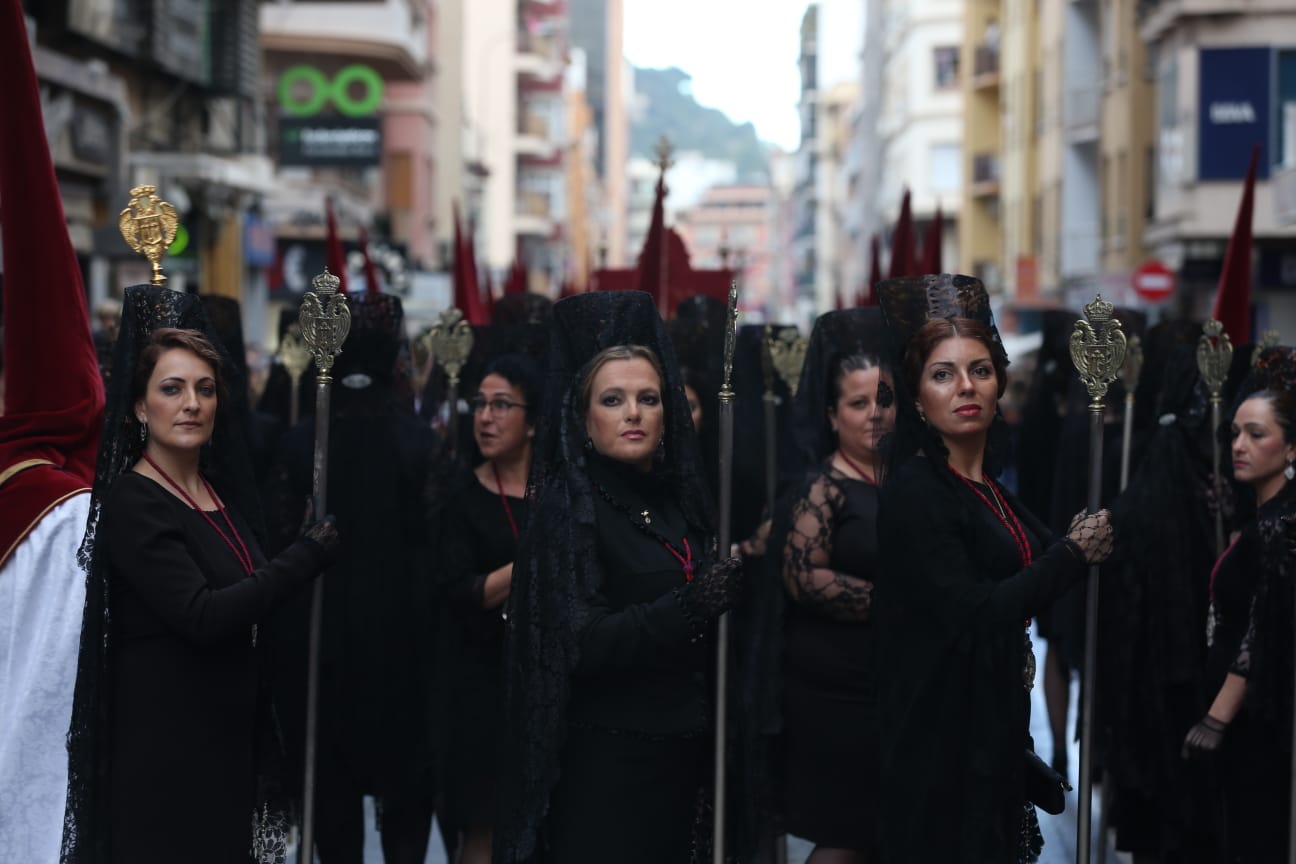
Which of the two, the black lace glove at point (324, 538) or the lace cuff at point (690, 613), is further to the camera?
the black lace glove at point (324, 538)

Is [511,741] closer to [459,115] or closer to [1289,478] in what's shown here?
[1289,478]

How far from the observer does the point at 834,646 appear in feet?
21.7

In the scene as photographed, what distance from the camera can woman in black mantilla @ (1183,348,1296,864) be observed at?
6.35 m

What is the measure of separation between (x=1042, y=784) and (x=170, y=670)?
2.20 metres

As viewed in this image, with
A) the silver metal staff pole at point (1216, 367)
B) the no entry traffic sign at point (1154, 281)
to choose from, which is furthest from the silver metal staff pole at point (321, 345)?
the no entry traffic sign at point (1154, 281)

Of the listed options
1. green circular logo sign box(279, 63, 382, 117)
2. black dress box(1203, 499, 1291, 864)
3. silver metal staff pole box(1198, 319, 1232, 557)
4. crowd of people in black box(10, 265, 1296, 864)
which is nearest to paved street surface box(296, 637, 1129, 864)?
silver metal staff pole box(1198, 319, 1232, 557)

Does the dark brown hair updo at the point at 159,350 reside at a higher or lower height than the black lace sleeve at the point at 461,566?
higher

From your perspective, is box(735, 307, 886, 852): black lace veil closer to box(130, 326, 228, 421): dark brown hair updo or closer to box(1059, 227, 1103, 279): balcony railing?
box(130, 326, 228, 421): dark brown hair updo

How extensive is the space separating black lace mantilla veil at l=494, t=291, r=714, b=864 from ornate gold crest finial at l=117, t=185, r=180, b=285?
1.46 metres

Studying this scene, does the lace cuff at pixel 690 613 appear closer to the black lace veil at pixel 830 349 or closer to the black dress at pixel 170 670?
the black dress at pixel 170 670

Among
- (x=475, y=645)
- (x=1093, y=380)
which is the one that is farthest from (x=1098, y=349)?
(x=475, y=645)

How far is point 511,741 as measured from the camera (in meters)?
5.44

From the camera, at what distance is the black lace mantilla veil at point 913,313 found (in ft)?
18.2

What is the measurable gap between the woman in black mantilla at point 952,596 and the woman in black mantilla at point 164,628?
58.5 inches
